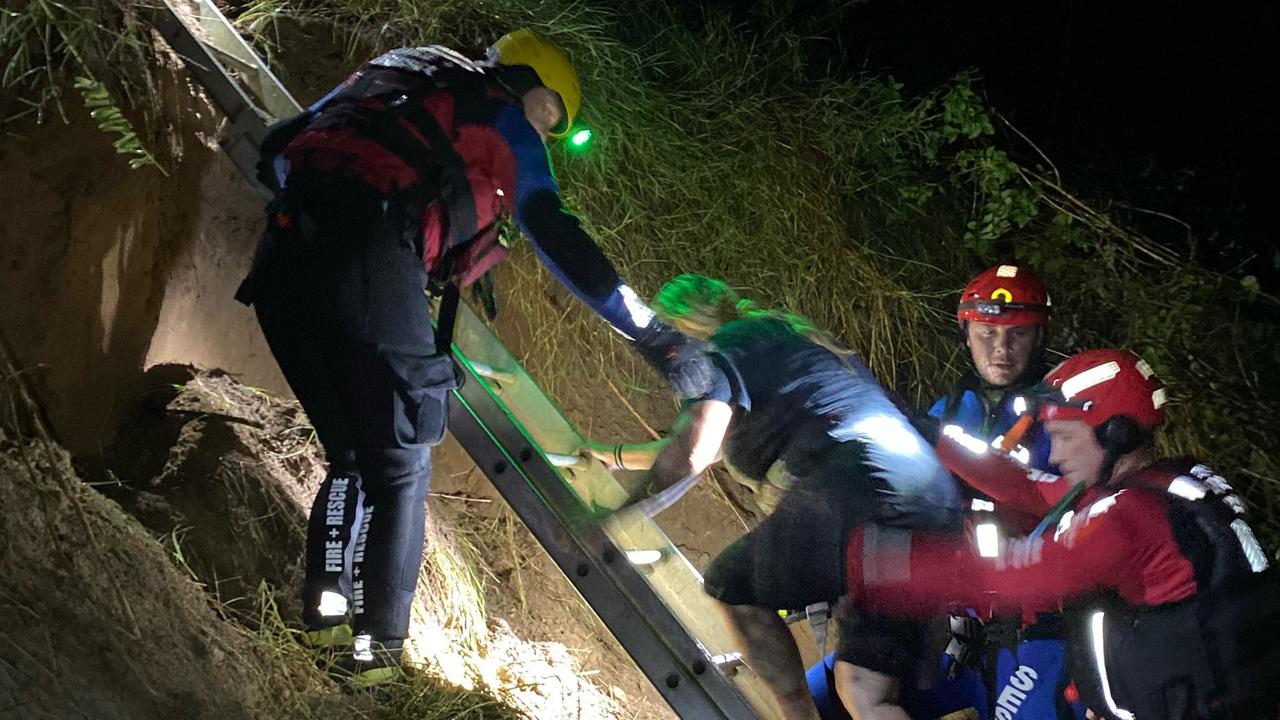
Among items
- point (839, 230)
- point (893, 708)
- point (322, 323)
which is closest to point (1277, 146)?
point (839, 230)

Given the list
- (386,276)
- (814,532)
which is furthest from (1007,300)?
(386,276)

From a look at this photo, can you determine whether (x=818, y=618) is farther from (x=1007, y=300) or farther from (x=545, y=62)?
(x=545, y=62)

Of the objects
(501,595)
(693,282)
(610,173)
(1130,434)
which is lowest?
(501,595)

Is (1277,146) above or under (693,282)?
under

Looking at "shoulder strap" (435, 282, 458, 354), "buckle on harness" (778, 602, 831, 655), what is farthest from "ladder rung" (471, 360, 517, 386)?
"buckle on harness" (778, 602, 831, 655)

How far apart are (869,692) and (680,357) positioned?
91 centimetres

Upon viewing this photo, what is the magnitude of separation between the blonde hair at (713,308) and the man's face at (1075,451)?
0.66 meters

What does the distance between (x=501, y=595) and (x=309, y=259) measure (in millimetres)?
1565

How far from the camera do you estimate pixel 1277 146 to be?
4582mm

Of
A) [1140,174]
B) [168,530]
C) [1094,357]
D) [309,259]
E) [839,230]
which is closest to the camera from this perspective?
[309,259]

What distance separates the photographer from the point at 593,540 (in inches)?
117

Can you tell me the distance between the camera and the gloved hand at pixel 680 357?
114 inches

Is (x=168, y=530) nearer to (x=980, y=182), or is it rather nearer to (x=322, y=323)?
(x=322, y=323)

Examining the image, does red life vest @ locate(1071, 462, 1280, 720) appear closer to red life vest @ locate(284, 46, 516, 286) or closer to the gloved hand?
the gloved hand
